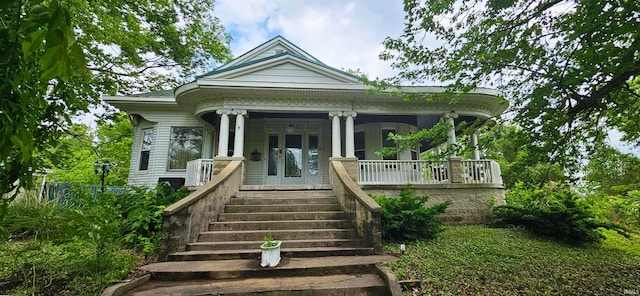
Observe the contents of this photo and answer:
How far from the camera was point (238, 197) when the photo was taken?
6.38 m

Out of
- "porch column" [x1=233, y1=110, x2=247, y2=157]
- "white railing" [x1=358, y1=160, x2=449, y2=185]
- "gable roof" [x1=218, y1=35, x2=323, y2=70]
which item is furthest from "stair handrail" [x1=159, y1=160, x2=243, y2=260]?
"gable roof" [x1=218, y1=35, x2=323, y2=70]

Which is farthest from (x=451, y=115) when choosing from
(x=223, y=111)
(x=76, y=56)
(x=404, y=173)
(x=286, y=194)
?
(x=76, y=56)

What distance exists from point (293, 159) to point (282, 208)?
12.3 ft

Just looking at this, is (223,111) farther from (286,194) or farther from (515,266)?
(515,266)

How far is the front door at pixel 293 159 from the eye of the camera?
9.29 meters

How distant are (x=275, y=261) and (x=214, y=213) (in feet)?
6.91

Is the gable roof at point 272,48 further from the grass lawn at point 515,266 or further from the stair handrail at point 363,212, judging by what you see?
the grass lawn at point 515,266

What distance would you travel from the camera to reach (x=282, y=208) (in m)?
5.87

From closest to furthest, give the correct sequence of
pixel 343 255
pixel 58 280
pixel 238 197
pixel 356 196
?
1. pixel 58 280
2. pixel 343 255
3. pixel 356 196
4. pixel 238 197

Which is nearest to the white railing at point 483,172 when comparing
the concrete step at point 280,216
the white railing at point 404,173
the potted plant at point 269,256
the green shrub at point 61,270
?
the white railing at point 404,173

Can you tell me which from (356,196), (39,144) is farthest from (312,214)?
(39,144)

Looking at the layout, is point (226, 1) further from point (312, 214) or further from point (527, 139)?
point (527, 139)

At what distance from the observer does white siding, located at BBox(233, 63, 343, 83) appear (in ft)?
26.3

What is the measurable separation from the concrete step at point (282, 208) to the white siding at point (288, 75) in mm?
3793
